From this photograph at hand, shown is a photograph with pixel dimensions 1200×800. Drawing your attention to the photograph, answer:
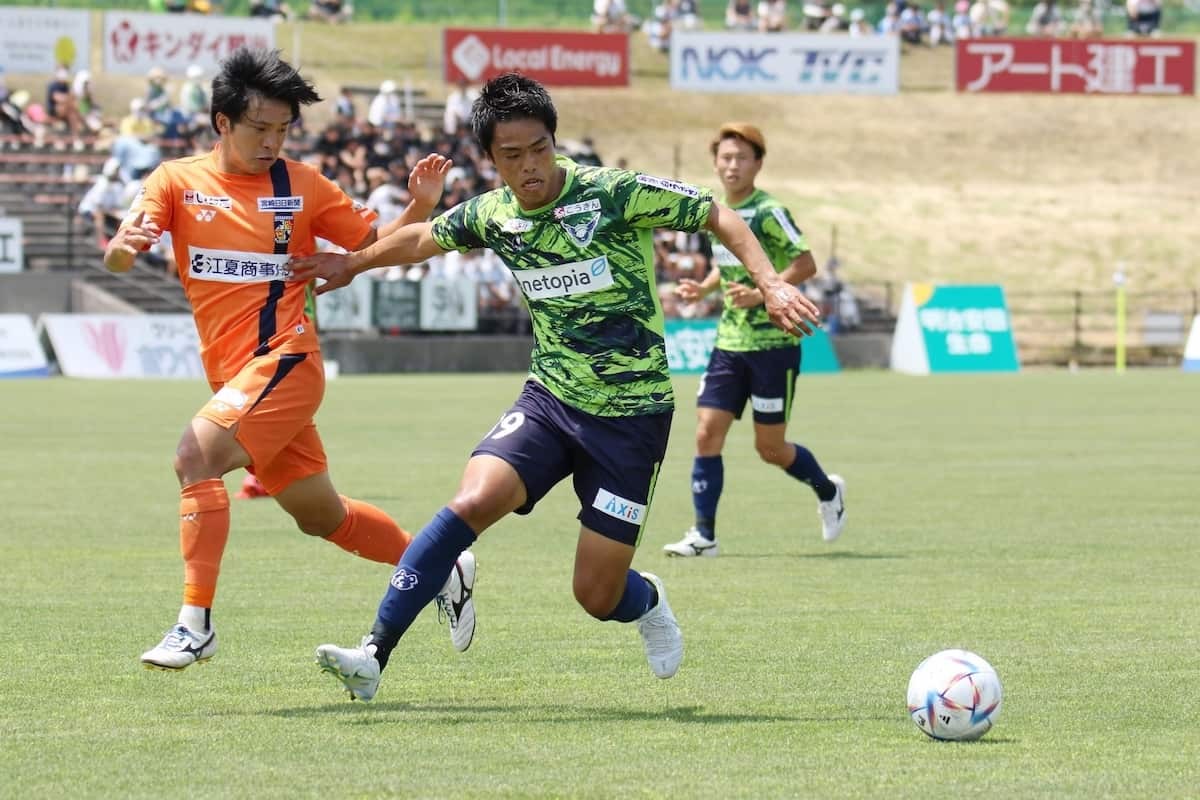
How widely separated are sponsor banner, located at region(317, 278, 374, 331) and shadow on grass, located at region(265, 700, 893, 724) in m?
A: 27.4

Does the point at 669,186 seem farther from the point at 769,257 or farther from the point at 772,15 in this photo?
the point at 772,15

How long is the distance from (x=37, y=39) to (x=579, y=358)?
36341 millimetres

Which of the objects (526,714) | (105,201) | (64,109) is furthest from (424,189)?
(64,109)

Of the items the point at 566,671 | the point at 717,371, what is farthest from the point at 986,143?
the point at 566,671

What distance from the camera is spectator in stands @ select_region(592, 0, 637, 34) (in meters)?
56.7

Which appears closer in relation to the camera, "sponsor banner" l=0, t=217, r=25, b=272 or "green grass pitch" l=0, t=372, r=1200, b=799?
"green grass pitch" l=0, t=372, r=1200, b=799

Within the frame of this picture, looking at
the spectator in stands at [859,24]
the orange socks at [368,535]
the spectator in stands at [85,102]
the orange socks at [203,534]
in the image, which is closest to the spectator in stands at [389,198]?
the spectator in stands at [85,102]

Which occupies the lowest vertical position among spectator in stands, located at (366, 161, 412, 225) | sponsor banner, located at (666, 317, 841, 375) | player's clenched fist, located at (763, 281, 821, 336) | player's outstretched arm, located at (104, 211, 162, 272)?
sponsor banner, located at (666, 317, 841, 375)

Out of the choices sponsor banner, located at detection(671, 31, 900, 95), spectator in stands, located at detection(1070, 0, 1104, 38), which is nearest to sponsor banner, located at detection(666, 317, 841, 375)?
sponsor banner, located at detection(671, 31, 900, 95)

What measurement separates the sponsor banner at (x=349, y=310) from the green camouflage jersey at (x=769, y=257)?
22235 mm

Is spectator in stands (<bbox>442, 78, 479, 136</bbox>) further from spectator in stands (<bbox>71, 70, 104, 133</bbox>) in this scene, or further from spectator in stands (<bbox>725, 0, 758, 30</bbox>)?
spectator in stands (<bbox>725, 0, 758, 30</bbox>)

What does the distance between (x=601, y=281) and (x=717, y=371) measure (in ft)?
17.3

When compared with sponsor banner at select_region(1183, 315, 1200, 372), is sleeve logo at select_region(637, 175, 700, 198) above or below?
above

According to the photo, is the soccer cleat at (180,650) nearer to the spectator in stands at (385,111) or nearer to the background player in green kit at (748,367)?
the background player in green kit at (748,367)
